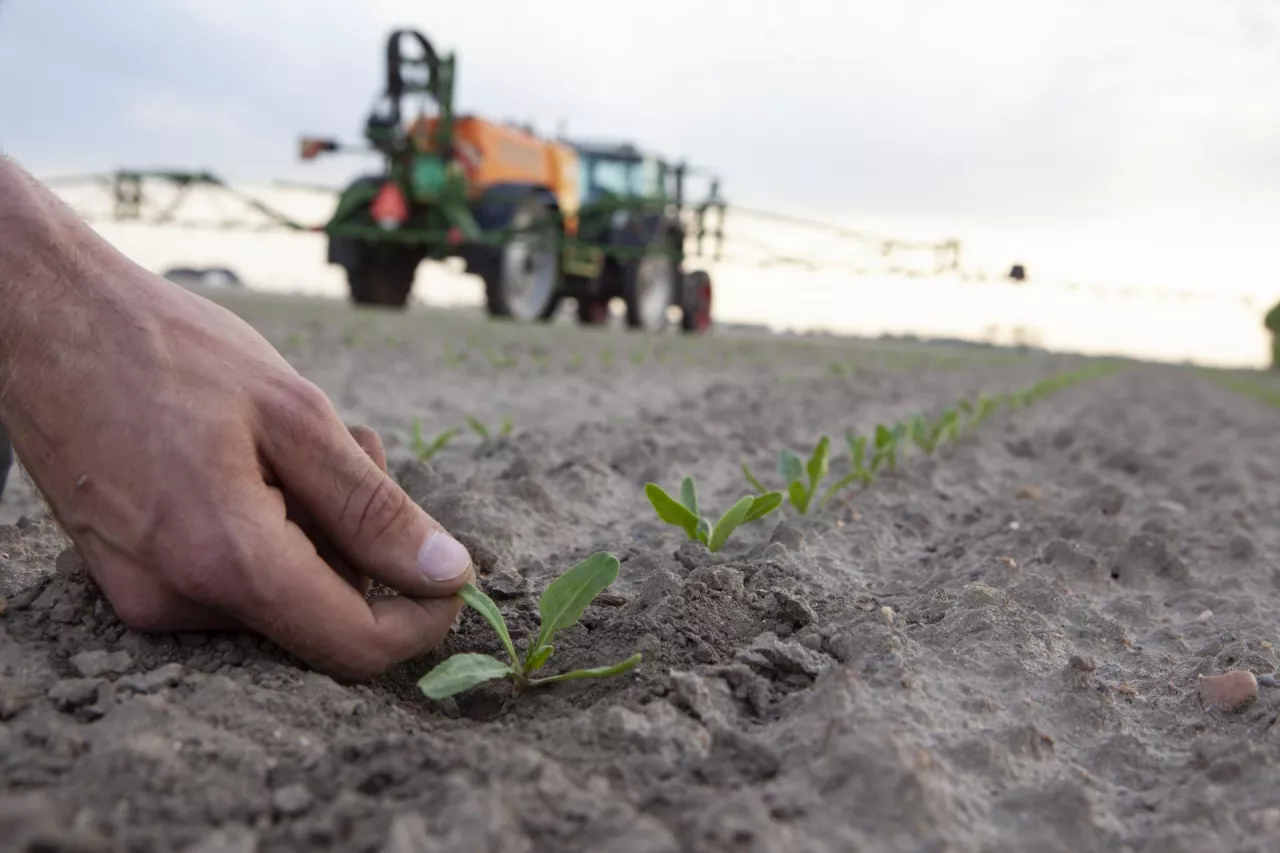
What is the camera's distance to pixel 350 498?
3.92 feet

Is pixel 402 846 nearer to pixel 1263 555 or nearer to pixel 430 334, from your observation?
pixel 1263 555

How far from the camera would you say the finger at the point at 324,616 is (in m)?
1.13

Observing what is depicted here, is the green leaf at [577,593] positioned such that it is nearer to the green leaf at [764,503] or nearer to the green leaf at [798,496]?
the green leaf at [764,503]

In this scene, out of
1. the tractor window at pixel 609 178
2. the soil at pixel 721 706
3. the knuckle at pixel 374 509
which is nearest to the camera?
the soil at pixel 721 706

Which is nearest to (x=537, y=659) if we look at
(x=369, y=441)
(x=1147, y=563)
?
(x=369, y=441)

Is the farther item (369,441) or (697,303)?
(697,303)

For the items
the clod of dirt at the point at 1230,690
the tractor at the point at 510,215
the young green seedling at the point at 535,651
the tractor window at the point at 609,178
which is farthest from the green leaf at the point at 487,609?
the tractor window at the point at 609,178

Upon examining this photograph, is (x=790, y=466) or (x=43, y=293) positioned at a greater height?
(x=43, y=293)

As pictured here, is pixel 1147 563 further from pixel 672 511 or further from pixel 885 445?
pixel 672 511

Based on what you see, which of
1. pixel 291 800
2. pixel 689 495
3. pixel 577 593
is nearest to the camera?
pixel 291 800

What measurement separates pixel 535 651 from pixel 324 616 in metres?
0.27

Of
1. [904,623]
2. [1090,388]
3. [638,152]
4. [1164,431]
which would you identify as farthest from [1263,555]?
[638,152]

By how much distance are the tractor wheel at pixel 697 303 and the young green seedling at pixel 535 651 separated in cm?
1124

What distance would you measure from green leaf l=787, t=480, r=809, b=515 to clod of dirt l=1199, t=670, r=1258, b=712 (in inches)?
35.8
